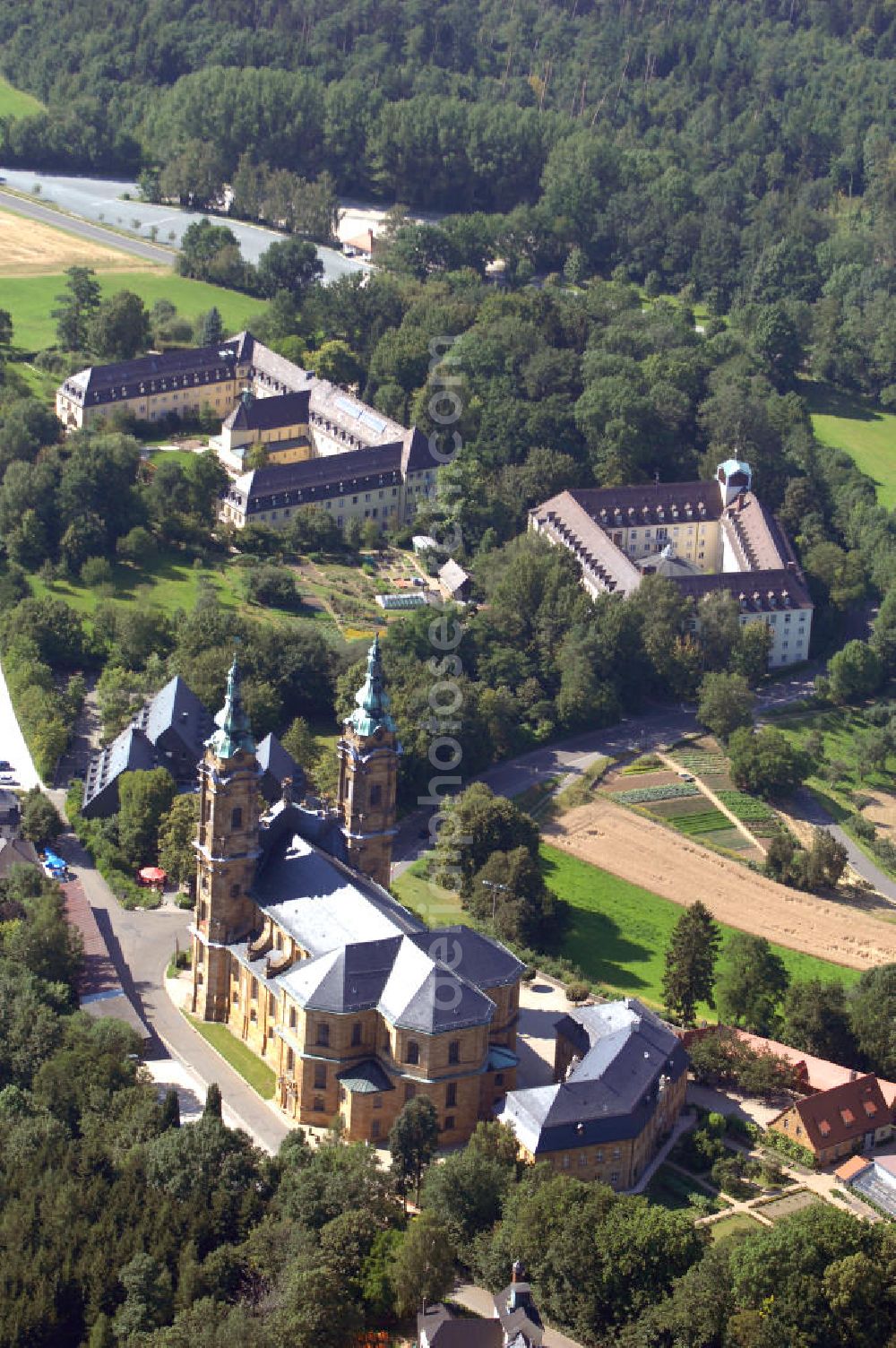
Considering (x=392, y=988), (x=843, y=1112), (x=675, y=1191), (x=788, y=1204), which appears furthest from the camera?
(x=843, y=1112)

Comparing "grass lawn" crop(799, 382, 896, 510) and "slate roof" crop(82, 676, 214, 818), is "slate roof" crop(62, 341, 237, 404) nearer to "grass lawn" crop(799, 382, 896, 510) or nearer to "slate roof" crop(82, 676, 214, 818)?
"grass lawn" crop(799, 382, 896, 510)

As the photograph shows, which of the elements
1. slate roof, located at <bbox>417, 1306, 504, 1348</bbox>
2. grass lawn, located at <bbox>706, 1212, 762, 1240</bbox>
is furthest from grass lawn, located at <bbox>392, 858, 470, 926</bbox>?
slate roof, located at <bbox>417, 1306, 504, 1348</bbox>

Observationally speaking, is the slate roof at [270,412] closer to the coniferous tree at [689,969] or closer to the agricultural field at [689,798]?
the agricultural field at [689,798]

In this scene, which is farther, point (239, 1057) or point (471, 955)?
point (239, 1057)

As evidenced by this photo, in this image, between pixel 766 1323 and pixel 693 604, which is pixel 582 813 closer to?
pixel 693 604

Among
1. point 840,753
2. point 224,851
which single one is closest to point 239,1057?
point 224,851

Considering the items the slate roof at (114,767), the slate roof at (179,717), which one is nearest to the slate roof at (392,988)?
the slate roof at (114,767)

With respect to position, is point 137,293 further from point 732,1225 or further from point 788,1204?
point 732,1225
